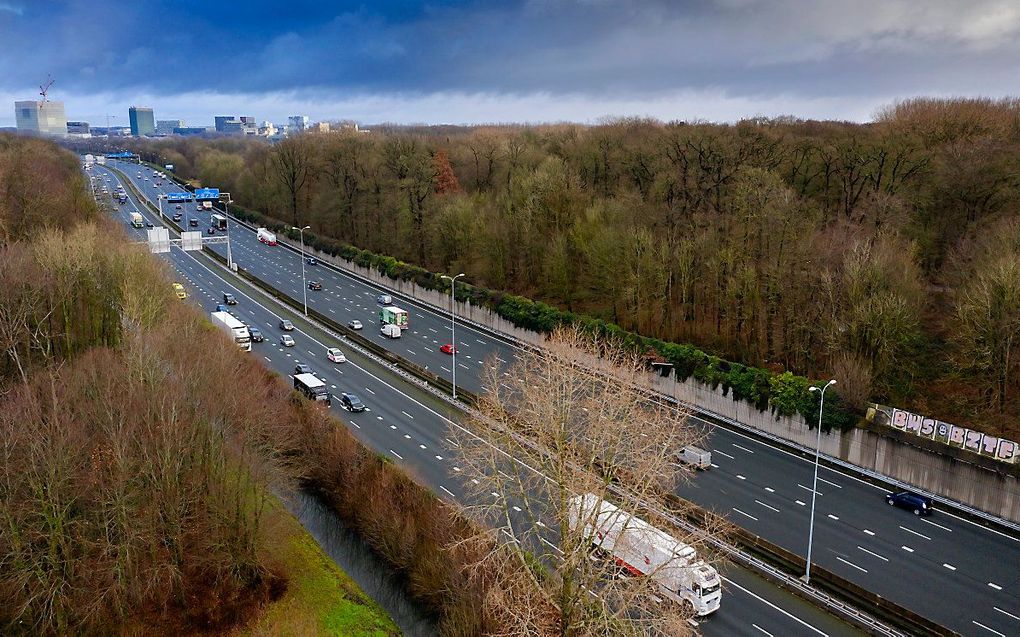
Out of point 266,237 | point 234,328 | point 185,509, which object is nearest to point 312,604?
point 185,509

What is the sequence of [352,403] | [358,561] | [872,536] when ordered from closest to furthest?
[872,536], [358,561], [352,403]

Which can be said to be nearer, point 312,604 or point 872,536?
point 312,604

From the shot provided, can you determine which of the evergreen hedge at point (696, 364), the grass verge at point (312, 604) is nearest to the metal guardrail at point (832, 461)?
the evergreen hedge at point (696, 364)

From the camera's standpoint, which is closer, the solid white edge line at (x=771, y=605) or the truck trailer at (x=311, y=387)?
the solid white edge line at (x=771, y=605)

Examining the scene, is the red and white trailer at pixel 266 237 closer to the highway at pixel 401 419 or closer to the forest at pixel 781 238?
the highway at pixel 401 419

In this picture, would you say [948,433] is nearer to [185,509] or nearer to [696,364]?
[696,364]

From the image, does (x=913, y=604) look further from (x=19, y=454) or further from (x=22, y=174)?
(x=22, y=174)

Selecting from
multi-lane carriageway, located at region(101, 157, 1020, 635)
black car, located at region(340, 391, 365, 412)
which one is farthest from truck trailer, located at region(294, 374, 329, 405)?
multi-lane carriageway, located at region(101, 157, 1020, 635)
